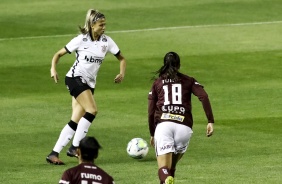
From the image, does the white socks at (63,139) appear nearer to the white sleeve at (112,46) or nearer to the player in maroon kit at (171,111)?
the white sleeve at (112,46)

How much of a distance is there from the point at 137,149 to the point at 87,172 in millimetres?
7009

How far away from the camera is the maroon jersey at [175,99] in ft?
45.4

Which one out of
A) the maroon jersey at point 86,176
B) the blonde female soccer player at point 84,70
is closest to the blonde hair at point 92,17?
the blonde female soccer player at point 84,70

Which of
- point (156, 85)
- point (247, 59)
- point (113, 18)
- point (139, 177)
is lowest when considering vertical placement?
point (139, 177)

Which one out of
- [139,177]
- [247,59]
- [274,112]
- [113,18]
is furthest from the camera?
[113,18]

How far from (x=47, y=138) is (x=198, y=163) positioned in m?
3.67

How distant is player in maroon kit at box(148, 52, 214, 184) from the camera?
1378cm

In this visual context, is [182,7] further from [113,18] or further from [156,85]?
[156,85]

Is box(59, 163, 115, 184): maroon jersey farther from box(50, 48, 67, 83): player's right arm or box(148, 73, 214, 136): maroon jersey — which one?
box(50, 48, 67, 83): player's right arm

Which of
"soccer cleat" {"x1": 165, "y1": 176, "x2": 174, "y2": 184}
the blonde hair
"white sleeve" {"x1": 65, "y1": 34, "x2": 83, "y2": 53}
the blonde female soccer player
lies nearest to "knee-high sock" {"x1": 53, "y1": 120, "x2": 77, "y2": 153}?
the blonde female soccer player

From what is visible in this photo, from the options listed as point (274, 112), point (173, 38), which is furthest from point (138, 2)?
point (274, 112)

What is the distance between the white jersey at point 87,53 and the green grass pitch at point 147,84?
4.83ft

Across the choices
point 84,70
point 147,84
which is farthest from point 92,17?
point 147,84

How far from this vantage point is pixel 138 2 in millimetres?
37219
